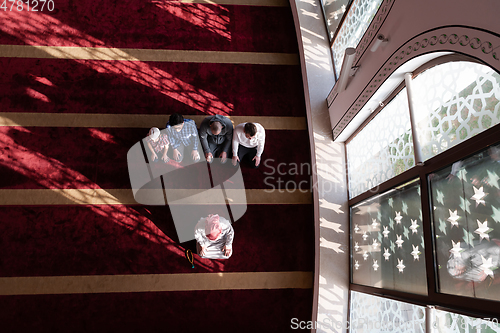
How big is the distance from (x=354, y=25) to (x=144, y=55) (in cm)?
274

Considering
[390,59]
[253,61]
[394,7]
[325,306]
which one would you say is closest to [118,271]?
[325,306]

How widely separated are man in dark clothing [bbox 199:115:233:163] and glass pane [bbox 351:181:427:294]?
171 cm

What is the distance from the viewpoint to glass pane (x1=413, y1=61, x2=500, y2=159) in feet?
5.27

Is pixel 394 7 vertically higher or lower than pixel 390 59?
higher

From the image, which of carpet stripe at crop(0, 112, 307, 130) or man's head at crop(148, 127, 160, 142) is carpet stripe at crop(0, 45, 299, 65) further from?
man's head at crop(148, 127, 160, 142)

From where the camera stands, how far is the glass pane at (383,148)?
2330 mm

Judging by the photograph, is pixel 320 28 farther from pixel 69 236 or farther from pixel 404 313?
pixel 69 236

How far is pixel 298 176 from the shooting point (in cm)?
379

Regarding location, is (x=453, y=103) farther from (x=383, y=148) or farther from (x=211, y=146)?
(x=211, y=146)

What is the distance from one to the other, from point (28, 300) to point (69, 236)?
84cm

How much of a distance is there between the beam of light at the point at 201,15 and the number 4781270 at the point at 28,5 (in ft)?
4.86

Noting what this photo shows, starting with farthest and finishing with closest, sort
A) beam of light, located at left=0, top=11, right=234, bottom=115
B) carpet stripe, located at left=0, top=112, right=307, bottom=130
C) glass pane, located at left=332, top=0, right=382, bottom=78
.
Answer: beam of light, located at left=0, top=11, right=234, bottom=115 < carpet stripe, located at left=0, top=112, right=307, bottom=130 < glass pane, located at left=332, top=0, right=382, bottom=78

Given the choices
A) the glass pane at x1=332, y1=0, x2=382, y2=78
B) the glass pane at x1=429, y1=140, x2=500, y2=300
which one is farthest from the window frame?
the glass pane at x1=332, y1=0, x2=382, y2=78

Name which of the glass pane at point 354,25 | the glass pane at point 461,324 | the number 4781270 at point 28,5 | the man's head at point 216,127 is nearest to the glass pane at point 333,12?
the glass pane at point 354,25
